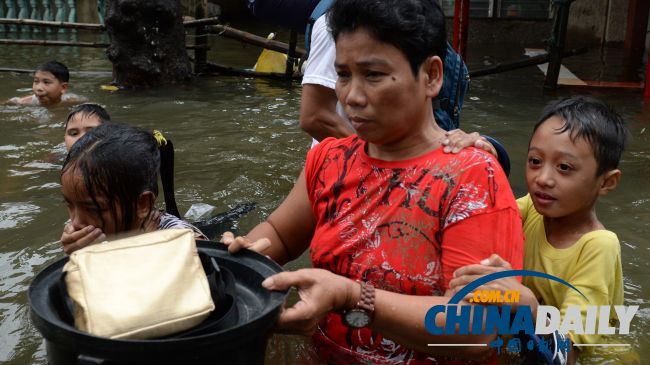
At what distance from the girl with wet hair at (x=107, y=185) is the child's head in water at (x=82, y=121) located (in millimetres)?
2130

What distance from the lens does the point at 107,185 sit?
240 cm

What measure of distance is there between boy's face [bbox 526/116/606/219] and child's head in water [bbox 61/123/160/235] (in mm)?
1446

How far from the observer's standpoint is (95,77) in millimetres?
9641

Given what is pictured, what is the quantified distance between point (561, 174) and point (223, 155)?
3.86 meters

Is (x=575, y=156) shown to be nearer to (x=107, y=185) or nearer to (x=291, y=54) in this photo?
(x=107, y=185)

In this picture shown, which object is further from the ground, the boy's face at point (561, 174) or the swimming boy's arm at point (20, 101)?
the boy's face at point (561, 174)

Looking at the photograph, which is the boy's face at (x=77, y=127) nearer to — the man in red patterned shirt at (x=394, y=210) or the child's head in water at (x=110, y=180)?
the child's head in water at (x=110, y=180)

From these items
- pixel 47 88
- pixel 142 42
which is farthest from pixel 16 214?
pixel 142 42

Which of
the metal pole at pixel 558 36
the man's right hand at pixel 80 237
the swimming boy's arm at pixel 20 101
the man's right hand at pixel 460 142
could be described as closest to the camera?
the man's right hand at pixel 460 142

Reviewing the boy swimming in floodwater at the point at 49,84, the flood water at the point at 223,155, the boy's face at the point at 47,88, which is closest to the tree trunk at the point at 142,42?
the flood water at the point at 223,155

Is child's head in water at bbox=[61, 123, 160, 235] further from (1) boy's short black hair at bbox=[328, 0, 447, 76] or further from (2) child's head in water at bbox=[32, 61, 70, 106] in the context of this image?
(2) child's head in water at bbox=[32, 61, 70, 106]

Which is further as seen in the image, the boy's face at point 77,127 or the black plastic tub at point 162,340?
the boy's face at point 77,127

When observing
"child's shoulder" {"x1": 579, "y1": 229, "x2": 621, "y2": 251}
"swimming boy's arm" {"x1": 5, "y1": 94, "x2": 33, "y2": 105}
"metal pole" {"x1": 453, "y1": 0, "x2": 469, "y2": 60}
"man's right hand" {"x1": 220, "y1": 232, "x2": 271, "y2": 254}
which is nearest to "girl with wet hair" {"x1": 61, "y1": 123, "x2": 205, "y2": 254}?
"man's right hand" {"x1": 220, "y1": 232, "x2": 271, "y2": 254}

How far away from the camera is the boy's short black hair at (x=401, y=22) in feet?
6.31
